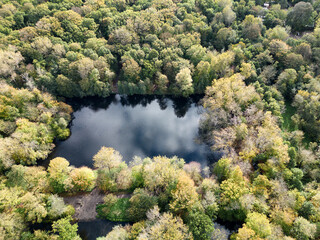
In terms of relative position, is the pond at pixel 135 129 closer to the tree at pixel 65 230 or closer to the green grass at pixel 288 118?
the tree at pixel 65 230

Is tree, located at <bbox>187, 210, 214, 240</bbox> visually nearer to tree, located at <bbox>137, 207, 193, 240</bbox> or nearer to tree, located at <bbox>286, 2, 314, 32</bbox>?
tree, located at <bbox>137, 207, 193, 240</bbox>

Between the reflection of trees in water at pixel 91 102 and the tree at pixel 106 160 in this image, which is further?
the reflection of trees in water at pixel 91 102

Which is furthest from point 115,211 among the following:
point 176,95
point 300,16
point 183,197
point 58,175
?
point 300,16

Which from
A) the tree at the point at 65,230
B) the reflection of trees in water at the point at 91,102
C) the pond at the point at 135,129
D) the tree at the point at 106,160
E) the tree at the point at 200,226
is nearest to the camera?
the tree at the point at 200,226

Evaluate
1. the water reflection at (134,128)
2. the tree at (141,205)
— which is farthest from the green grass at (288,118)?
the tree at (141,205)

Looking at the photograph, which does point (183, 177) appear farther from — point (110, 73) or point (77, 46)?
point (77, 46)

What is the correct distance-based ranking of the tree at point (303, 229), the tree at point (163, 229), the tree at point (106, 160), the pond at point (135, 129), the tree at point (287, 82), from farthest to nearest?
the tree at point (287, 82) < the pond at point (135, 129) < the tree at point (106, 160) < the tree at point (303, 229) < the tree at point (163, 229)

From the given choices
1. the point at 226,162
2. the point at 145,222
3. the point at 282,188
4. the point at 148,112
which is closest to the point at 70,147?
the point at 148,112
